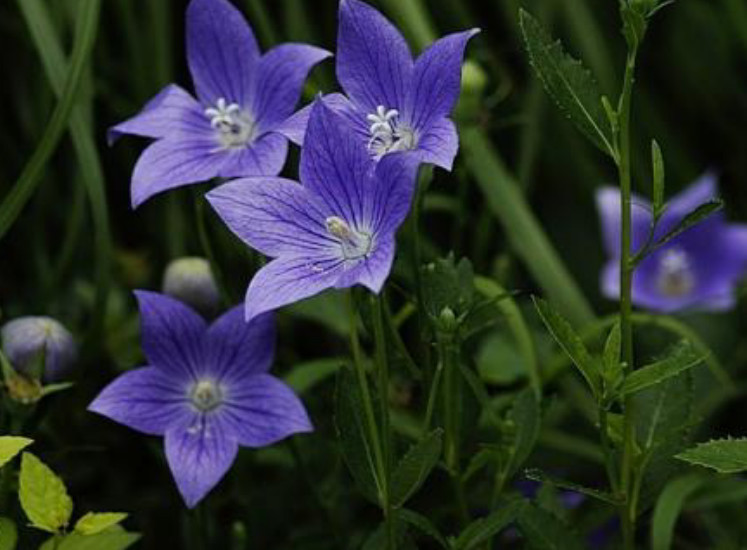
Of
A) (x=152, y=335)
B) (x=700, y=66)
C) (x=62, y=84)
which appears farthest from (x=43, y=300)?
Answer: (x=700, y=66)

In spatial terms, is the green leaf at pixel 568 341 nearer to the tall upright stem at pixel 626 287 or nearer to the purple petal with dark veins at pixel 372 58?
the tall upright stem at pixel 626 287

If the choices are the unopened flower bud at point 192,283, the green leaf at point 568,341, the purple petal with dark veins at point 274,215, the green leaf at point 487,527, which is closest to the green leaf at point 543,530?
the green leaf at point 487,527

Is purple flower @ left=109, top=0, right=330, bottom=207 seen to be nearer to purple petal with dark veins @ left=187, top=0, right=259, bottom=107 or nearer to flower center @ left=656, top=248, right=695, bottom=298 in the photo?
purple petal with dark veins @ left=187, top=0, right=259, bottom=107

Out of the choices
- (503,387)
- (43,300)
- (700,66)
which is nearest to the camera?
(43,300)

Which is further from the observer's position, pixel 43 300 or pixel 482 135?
pixel 482 135

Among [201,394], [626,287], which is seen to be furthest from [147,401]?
[626,287]

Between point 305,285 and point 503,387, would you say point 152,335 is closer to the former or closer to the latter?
point 305,285

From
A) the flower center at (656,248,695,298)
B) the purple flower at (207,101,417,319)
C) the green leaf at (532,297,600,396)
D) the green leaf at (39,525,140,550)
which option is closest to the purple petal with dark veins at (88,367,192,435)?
the green leaf at (39,525,140,550)
